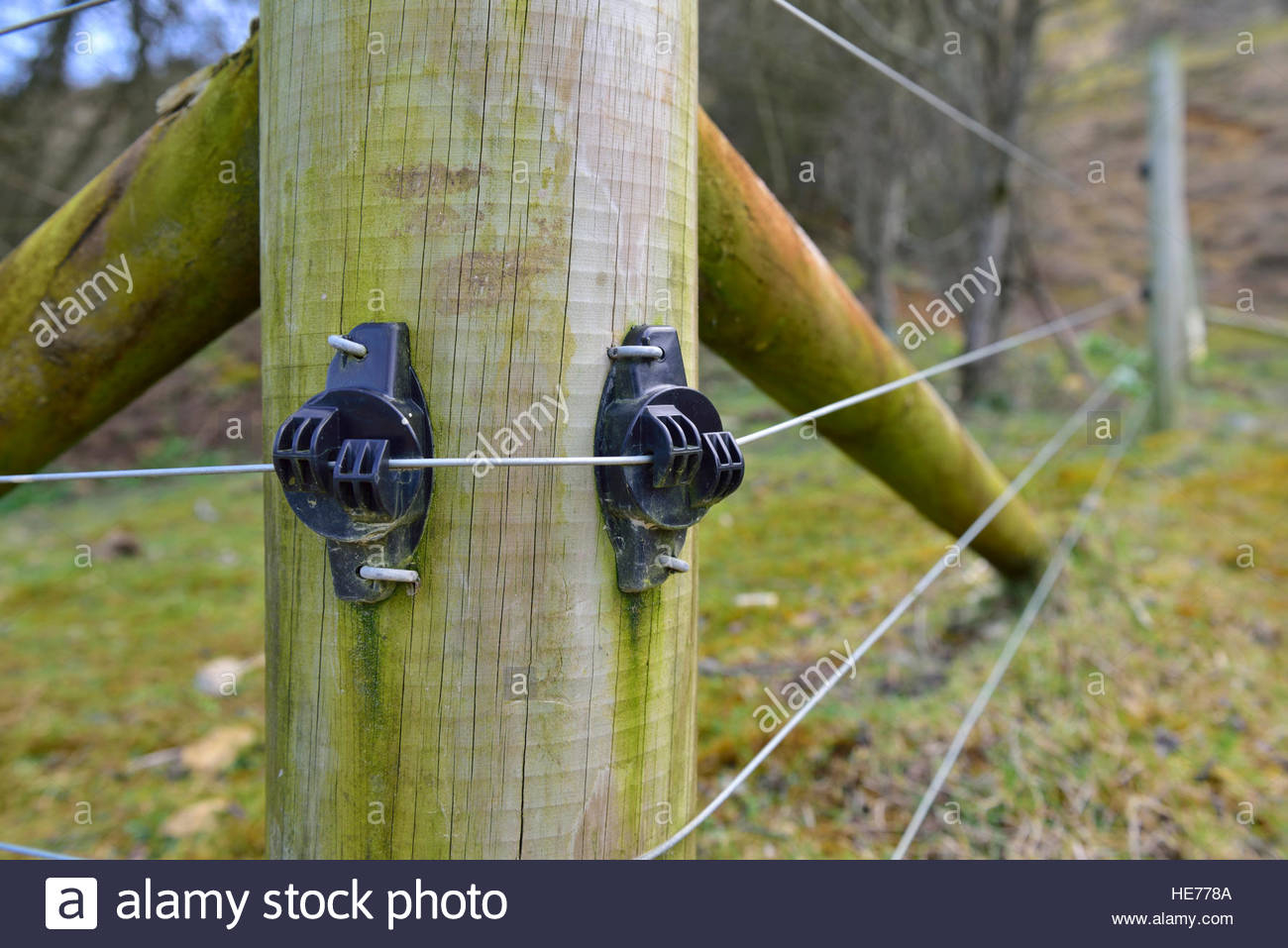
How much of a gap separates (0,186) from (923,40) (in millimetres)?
8737

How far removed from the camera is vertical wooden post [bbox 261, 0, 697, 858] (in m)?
0.90

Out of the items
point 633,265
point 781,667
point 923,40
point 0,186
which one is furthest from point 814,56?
point 633,265

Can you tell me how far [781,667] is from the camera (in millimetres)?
3045

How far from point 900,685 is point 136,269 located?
243 centimetres

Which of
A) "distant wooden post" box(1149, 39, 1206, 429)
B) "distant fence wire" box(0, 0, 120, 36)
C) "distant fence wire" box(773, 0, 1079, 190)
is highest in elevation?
"distant wooden post" box(1149, 39, 1206, 429)

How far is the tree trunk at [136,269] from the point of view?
1188mm

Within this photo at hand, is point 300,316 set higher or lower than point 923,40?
lower

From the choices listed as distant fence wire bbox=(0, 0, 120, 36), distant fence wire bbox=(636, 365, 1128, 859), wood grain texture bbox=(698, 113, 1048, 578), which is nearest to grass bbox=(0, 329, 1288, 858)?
distant fence wire bbox=(636, 365, 1128, 859)

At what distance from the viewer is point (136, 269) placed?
125 centimetres

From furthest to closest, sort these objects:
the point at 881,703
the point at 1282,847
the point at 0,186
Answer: the point at 0,186 → the point at 881,703 → the point at 1282,847

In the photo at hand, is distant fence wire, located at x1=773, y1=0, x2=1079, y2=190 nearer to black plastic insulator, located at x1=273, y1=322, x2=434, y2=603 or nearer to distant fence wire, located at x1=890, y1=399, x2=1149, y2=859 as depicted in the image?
black plastic insulator, located at x1=273, y1=322, x2=434, y2=603

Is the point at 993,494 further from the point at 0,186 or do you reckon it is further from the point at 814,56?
the point at 0,186

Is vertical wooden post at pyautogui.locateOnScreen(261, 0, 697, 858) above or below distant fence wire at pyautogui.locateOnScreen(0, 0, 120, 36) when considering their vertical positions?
below

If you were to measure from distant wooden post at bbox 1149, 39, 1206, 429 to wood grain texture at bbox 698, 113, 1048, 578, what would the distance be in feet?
9.34
